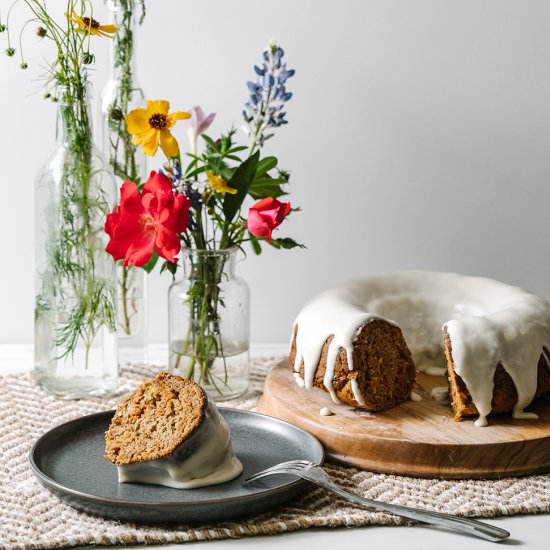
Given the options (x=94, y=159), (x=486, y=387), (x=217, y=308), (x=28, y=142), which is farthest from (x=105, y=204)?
(x=486, y=387)

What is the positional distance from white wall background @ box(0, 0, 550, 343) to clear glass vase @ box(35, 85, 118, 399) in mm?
449

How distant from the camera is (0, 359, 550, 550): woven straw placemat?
4.37 ft

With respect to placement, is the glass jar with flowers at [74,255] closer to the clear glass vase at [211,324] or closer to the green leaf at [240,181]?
the clear glass vase at [211,324]

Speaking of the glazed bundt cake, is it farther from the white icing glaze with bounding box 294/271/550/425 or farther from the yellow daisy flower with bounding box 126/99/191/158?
the yellow daisy flower with bounding box 126/99/191/158

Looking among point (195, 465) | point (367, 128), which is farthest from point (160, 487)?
point (367, 128)

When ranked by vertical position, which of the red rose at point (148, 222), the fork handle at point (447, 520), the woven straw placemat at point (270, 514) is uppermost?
the red rose at point (148, 222)

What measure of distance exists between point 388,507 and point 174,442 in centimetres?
33

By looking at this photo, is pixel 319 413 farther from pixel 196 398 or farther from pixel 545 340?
pixel 545 340

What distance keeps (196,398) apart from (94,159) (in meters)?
0.58

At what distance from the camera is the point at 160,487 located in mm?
1466

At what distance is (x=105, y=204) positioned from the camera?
1873 millimetres

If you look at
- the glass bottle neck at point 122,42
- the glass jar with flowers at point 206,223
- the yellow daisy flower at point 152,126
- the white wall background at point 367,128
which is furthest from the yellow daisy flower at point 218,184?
the white wall background at point 367,128

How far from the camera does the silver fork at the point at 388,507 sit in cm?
134

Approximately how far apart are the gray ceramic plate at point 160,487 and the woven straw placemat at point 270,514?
2 centimetres
